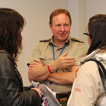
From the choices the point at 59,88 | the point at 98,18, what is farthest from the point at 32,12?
the point at 98,18

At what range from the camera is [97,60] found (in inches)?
46.3

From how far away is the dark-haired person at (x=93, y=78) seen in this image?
111 centimetres

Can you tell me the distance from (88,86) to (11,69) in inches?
21.3

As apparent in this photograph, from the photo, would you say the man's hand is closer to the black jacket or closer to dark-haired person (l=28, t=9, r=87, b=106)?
dark-haired person (l=28, t=9, r=87, b=106)

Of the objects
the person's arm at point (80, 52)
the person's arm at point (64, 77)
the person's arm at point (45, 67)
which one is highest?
the person's arm at point (80, 52)

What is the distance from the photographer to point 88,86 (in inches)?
Answer: 43.7

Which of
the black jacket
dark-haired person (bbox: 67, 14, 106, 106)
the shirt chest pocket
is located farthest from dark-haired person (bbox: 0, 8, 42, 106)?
the shirt chest pocket

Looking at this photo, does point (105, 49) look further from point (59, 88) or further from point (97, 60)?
point (59, 88)

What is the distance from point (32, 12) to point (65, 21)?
1.14 metres

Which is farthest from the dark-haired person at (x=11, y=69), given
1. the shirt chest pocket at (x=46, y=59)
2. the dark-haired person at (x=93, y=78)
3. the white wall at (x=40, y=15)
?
the white wall at (x=40, y=15)

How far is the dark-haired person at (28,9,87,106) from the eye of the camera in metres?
1.82

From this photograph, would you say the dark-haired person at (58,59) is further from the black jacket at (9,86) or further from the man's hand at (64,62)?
the black jacket at (9,86)

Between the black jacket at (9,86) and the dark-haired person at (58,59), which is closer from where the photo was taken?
the black jacket at (9,86)

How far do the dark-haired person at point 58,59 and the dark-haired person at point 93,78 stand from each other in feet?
1.90
